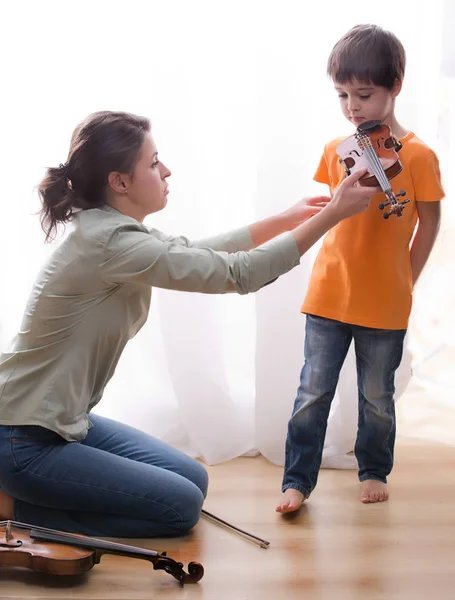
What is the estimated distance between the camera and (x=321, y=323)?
74.7 inches

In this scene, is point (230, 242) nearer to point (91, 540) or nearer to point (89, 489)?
point (89, 489)

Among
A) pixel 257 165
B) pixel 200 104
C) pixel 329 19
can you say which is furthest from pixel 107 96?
pixel 329 19

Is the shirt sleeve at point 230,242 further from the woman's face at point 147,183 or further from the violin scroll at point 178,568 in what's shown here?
the violin scroll at point 178,568

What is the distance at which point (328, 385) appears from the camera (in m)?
1.92

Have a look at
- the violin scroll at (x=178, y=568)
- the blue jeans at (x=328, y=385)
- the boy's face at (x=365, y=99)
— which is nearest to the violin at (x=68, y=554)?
the violin scroll at (x=178, y=568)

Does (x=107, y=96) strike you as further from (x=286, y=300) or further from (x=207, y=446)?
(x=207, y=446)

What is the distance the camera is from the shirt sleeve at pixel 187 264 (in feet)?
5.33

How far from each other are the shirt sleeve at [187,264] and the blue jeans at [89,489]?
1.22 feet

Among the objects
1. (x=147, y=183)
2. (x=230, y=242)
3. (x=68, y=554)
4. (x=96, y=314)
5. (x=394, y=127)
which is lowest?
(x=68, y=554)

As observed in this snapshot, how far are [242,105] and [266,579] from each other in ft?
4.01

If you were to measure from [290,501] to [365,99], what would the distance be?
89cm

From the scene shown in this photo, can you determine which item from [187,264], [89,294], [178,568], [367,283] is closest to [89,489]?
[178,568]

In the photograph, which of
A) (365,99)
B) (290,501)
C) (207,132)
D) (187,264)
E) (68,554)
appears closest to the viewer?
(68,554)

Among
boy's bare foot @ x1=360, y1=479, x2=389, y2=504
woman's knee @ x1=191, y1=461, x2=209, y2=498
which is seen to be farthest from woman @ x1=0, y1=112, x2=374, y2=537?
boy's bare foot @ x1=360, y1=479, x2=389, y2=504
